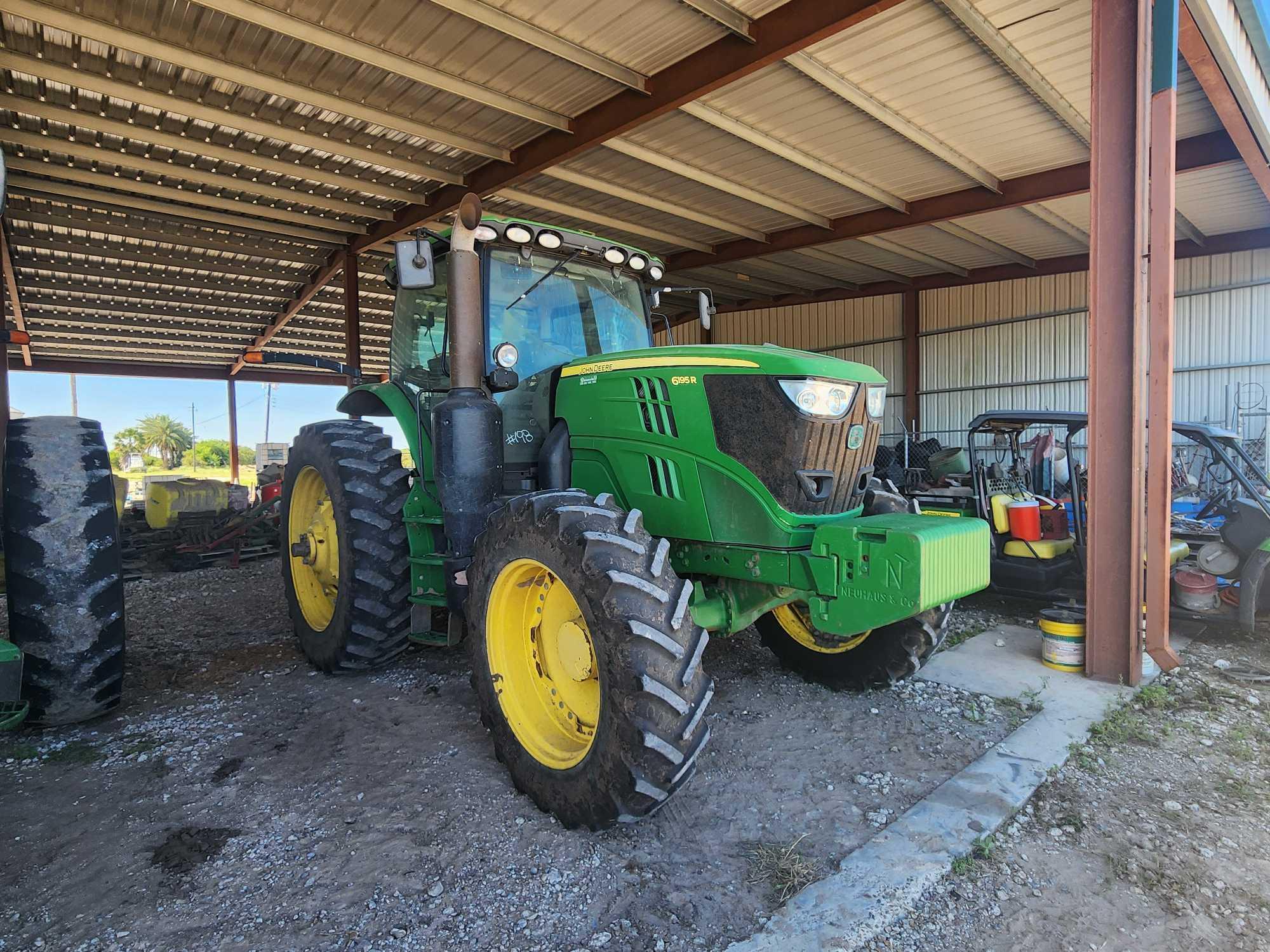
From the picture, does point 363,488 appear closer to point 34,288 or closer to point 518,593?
point 518,593

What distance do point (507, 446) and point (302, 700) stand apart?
1778 millimetres

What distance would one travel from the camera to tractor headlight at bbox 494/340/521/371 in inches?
136

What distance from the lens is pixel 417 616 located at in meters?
3.92

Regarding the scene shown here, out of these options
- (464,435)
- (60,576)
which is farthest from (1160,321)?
(60,576)

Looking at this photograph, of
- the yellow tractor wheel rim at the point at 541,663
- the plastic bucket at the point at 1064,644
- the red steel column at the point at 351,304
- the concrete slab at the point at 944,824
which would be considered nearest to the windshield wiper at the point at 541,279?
the yellow tractor wheel rim at the point at 541,663

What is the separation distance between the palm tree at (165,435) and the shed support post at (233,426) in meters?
29.2

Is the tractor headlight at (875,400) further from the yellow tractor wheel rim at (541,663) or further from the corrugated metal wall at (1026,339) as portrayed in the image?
the corrugated metal wall at (1026,339)

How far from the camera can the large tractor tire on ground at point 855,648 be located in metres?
3.50

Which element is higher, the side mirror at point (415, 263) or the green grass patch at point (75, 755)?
the side mirror at point (415, 263)

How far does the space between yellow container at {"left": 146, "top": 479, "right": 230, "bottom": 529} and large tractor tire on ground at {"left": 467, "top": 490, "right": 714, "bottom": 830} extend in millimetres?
8810

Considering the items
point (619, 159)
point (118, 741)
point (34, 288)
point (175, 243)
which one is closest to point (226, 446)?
point (34, 288)

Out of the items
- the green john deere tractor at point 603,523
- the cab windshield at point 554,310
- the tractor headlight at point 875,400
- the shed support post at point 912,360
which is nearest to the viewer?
the green john deere tractor at point 603,523

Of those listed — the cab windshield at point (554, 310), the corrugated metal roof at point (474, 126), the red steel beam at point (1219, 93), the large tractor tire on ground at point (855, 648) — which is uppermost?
the corrugated metal roof at point (474, 126)

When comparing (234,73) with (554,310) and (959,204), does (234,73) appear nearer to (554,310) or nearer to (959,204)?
(554,310)
